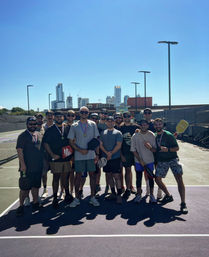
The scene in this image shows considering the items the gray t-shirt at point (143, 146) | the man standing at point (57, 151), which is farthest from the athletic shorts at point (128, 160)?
the man standing at point (57, 151)

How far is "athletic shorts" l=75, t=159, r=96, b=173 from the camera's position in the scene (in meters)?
4.54

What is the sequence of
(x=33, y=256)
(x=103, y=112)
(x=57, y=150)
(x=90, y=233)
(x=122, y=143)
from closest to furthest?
(x=33, y=256) → (x=90, y=233) → (x=57, y=150) → (x=122, y=143) → (x=103, y=112)

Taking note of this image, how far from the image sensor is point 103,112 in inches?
247

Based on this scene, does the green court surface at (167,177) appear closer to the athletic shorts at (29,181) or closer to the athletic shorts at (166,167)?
the athletic shorts at (29,181)

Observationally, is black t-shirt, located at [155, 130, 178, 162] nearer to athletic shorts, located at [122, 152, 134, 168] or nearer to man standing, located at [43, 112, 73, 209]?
athletic shorts, located at [122, 152, 134, 168]

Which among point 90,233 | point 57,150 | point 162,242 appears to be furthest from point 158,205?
point 57,150

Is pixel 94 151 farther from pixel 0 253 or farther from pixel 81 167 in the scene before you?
pixel 0 253

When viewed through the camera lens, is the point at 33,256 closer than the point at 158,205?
Yes

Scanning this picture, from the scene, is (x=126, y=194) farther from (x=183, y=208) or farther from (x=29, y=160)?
(x=29, y=160)

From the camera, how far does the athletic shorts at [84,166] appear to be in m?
4.54

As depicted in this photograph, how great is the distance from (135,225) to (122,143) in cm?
194

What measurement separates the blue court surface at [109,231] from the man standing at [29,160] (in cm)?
52

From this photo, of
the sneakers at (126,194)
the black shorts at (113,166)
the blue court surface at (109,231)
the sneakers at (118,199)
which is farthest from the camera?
the sneakers at (126,194)

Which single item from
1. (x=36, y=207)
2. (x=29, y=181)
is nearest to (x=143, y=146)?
(x=29, y=181)
